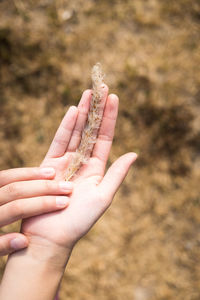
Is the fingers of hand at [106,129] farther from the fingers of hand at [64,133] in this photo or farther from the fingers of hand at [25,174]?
the fingers of hand at [25,174]

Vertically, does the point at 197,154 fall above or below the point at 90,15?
below

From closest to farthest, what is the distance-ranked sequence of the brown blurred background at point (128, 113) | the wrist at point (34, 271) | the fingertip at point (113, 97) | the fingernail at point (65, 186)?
the wrist at point (34, 271) → the fingernail at point (65, 186) → the fingertip at point (113, 97) → the brown blurred background at point (128, 113)

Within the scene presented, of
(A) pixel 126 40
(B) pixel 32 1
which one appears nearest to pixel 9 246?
(A) pixel 126 40

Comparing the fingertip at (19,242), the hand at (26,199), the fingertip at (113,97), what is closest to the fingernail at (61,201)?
the hand at (26,199)

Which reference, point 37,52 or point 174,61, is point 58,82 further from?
point 174,61

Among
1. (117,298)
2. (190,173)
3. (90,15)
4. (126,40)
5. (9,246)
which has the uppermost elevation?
(90,15)

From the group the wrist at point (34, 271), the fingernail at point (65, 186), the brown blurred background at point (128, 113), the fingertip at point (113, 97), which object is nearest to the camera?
the wrist at point (34, 271)
